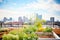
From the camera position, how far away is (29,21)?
3062 mm

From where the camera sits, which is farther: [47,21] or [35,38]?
[47,21]

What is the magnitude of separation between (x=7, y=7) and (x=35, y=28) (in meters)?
0.70

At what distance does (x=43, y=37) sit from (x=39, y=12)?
512 mm

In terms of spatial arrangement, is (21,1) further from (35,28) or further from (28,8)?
(35,28)

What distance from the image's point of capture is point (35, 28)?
3.00m

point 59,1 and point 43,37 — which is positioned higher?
point 59,1

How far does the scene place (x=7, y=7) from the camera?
2.98 metres

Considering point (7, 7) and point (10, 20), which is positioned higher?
point (7, 7)

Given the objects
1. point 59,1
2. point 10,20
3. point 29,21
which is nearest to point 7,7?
point 10,20

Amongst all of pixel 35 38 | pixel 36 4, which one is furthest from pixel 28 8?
pixel 35 38

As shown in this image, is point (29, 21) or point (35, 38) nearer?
point (35, 38)

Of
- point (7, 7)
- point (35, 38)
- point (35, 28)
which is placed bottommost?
point (35, 38)

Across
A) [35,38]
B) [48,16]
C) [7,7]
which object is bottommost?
[35,38]

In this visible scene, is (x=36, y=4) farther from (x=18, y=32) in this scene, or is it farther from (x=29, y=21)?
(x=18, y=32)
